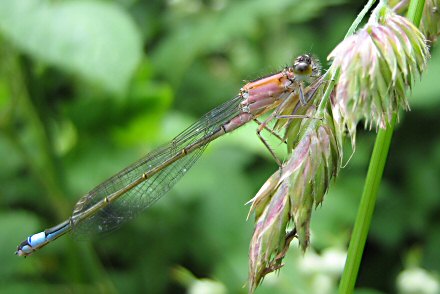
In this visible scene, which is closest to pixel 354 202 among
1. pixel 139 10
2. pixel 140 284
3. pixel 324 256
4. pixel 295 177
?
pixel 324 256

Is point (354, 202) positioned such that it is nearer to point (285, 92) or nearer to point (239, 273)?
Answer: point (239, 273)

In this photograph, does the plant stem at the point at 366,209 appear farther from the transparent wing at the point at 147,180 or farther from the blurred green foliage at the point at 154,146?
the transparent wing at the point at 147,180

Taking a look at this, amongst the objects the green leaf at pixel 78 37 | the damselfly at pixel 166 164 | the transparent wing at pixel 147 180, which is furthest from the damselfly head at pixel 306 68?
the green leaf at pixel 78 37

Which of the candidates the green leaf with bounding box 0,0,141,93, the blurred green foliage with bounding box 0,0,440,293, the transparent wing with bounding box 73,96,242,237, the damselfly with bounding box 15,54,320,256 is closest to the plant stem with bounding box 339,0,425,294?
the damselfly with bounding box 15,54,320,256

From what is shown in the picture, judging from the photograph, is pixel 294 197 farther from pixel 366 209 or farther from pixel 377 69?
pixel 377 69

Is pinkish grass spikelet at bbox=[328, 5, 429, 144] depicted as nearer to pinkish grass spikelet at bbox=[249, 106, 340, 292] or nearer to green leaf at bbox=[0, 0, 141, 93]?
pinkish grass spikelet at bbox=[249, 106, 340, 292]

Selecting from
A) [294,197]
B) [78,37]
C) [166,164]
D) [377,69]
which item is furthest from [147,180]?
[377,69]
